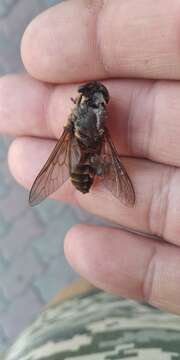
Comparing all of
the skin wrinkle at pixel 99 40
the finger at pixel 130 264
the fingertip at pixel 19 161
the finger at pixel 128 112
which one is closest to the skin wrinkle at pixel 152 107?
the finger at pixel 128 112

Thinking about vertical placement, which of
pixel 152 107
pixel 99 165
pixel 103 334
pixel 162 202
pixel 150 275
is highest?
pixel 152 107

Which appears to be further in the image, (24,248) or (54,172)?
(24,248)

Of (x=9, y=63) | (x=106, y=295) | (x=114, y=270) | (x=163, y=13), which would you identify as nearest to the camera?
(x=163, y=13)

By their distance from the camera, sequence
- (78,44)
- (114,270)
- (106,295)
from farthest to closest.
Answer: (106,295) < (114,270) < (78,44)

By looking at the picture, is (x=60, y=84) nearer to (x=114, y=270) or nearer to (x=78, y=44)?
(x=78, y=44)

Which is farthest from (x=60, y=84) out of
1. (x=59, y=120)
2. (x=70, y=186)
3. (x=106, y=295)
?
(x=106, y=295)

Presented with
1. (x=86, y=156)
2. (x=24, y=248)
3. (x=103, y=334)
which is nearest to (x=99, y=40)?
(x=86, y=156)

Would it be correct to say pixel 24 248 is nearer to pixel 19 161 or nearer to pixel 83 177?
pixel 19 161
